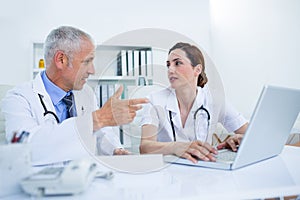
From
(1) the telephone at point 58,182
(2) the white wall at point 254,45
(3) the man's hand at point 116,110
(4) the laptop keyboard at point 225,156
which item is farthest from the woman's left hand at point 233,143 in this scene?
(2) the white wall at point 254,45

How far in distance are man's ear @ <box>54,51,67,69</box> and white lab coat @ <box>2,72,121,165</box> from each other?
0.40 feet

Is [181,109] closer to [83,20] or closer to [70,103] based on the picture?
[70,103]

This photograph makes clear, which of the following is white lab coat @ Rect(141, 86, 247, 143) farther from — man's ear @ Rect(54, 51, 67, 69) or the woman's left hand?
man's ear @ Rect(54, 51, 67, 69)

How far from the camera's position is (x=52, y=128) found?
0.78 meters

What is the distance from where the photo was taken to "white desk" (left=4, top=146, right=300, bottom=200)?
534mm

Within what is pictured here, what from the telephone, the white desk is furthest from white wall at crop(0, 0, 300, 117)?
the telephone

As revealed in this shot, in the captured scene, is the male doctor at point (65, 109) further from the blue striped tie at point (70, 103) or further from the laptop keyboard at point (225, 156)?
the laptop keyboard at point (225, 156)

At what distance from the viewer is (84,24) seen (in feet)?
10.9

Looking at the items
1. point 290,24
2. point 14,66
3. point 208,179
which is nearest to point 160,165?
point 208,179

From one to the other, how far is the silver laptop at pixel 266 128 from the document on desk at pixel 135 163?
5 cm

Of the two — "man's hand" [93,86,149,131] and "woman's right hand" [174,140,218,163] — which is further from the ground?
"man's hand" [93,86,149,131]

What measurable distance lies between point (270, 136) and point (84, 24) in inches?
114

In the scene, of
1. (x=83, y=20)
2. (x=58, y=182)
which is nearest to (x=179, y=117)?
(x=58, y=182)

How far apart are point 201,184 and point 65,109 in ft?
2.91
